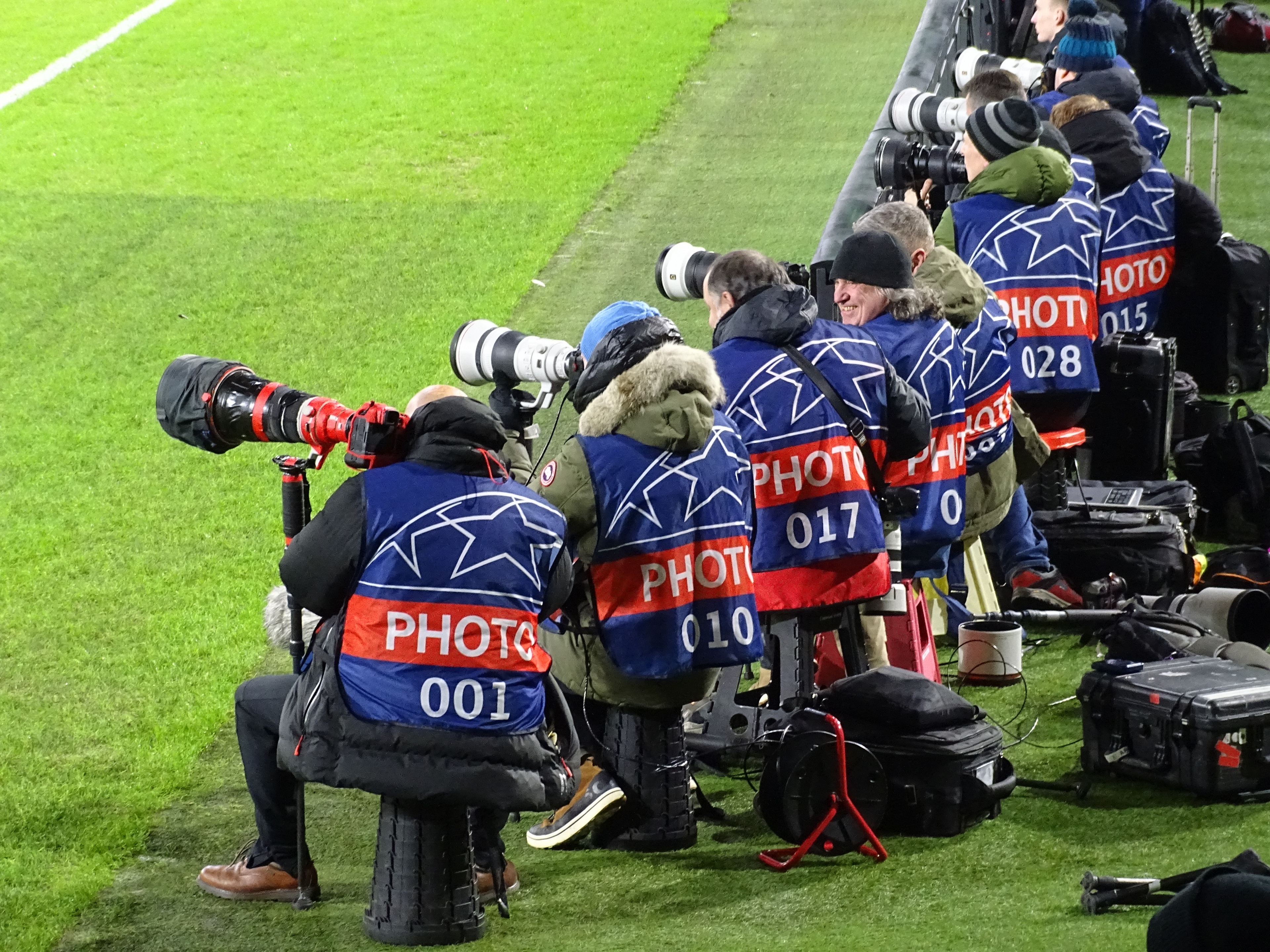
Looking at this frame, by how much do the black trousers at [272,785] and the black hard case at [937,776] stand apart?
1109 millimetres

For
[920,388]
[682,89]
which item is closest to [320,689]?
[920,388]

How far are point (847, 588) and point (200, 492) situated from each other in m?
4.95

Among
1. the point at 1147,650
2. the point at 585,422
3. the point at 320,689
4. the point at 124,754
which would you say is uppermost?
the point at 585,422

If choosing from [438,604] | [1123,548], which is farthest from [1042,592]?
[438,604]

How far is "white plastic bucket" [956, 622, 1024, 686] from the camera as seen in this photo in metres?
6.52

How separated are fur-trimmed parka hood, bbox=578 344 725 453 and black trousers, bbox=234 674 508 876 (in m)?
1.06

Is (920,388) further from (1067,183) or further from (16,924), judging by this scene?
(16,924)

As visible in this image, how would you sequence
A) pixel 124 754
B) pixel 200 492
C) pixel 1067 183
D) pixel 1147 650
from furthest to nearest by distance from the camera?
pixel 200 492 → pixel 1067 183 → pixel 124 754 → pixel 1147 650

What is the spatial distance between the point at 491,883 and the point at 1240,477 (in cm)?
440

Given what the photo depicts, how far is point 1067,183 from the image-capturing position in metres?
7.50

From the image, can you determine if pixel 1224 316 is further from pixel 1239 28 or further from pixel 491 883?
pixel 1239 28

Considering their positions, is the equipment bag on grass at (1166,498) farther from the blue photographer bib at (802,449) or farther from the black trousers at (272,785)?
the black trousers at (272,785)

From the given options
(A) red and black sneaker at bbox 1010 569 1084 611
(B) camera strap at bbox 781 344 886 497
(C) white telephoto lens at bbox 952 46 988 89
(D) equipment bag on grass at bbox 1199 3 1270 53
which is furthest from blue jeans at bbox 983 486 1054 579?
(D) equipment bag on grass at bbox 1199 3 1270 53

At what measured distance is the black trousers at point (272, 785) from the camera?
4.69m
